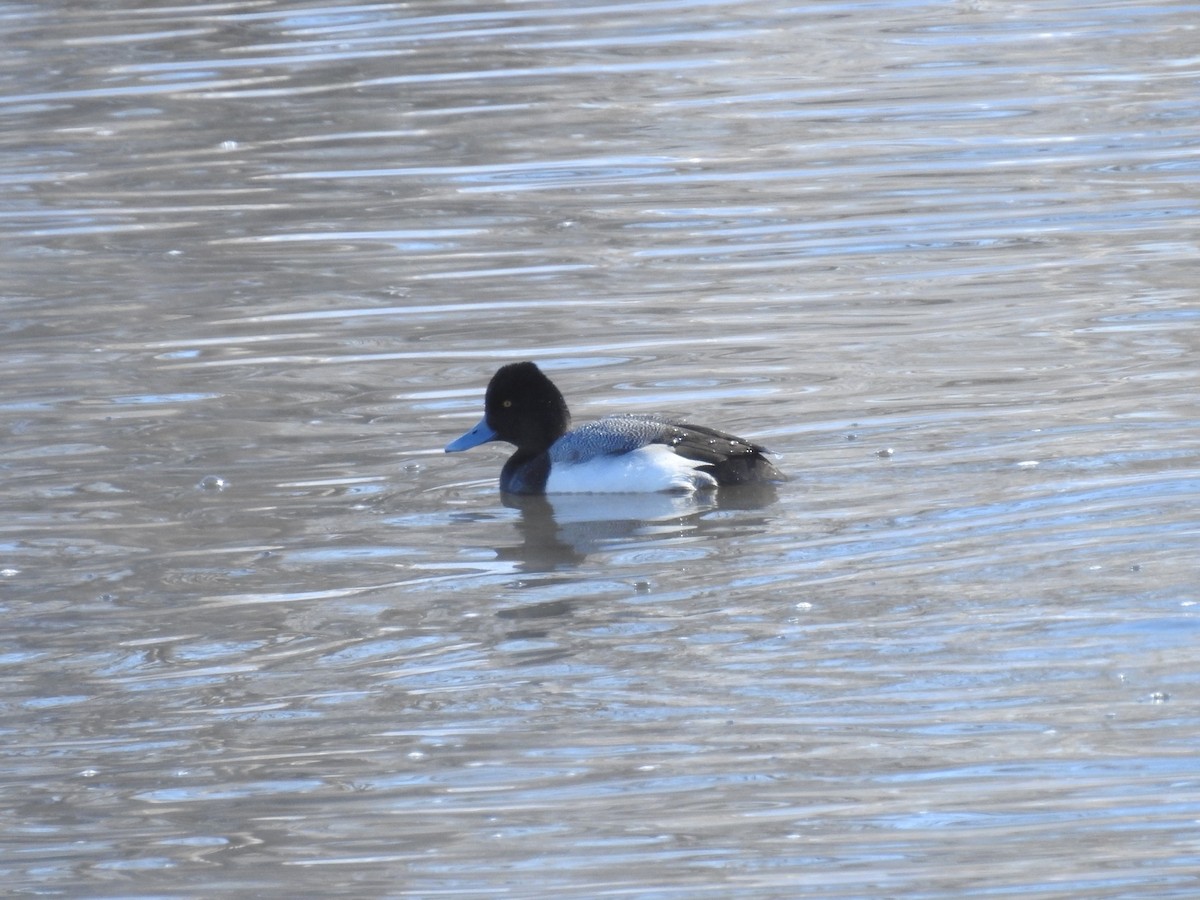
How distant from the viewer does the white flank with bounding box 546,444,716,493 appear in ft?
28.5

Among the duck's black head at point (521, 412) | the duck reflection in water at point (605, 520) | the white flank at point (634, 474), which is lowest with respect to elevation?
the duck reflection in water at point (605, 520)

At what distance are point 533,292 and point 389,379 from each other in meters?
1.57

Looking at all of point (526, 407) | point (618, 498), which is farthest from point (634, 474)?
point (526, 407)

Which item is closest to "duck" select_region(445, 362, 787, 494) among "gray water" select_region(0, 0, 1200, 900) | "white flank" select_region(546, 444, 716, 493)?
"white flank" select_region(546, 444, 716, 493)

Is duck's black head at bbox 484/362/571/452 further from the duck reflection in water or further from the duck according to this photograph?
the duck reflection in water

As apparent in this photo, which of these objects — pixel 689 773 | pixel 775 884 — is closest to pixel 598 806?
pixel 689 773

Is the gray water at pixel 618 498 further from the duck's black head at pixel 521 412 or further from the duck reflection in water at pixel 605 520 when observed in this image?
the duck's black head at pixel 521 412

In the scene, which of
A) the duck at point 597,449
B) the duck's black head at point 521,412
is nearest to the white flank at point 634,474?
the duck at point 597,449

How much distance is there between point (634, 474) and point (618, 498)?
167 mm

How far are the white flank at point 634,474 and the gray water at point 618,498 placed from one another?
0.47ft

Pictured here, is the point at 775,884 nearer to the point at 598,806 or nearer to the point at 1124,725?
the point at 598,806

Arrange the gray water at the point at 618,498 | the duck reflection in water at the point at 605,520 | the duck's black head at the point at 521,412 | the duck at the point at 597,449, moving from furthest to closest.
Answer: the duck's black head at the point at 521,412
the duck at the point at 597,449
the duck reflection in water at the point at 605,520
the gray water at the point at 618,498

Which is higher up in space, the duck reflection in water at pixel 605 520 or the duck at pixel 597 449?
the duck at pixel 597 449

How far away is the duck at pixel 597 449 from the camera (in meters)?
8.62
